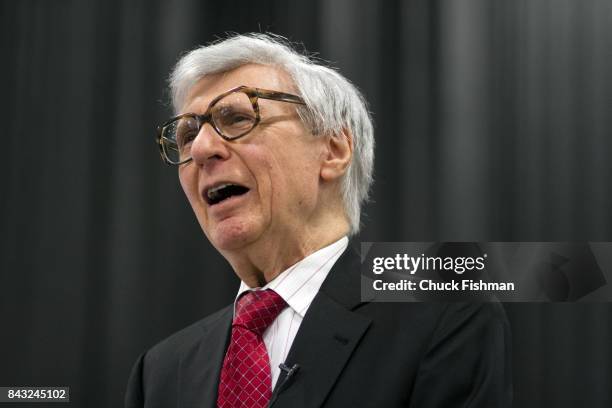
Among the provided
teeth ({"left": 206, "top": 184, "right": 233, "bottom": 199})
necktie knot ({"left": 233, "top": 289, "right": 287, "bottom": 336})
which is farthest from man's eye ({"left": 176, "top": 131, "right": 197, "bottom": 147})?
necktie knot ({"left": 233, "top": 289, "right": 287, "bottom": 336})

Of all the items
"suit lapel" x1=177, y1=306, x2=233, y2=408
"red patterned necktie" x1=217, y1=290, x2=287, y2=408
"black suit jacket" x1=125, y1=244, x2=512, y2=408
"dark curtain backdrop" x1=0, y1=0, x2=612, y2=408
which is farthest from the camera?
"dark curtain backdrop" x1=0, y1=0, x2=612, y2=408

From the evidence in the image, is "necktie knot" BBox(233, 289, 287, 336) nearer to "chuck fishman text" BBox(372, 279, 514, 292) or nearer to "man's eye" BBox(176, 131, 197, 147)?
"chuck fishman text" BBox(372, 279, 514, 292)

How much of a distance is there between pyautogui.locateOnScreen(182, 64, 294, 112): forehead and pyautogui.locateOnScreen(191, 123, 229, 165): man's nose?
0.24 ft

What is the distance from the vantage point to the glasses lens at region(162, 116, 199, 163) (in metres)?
1.47

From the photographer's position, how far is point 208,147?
1375mm

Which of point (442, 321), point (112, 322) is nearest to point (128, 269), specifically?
point (112, 322)

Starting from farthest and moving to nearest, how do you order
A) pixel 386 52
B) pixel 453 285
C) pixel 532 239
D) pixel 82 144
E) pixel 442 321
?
pixel 82 144, pixel 386 52, pixel 532 239, pixel 453 285, pixel 442 321

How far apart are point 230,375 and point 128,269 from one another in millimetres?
686

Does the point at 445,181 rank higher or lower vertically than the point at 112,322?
higher

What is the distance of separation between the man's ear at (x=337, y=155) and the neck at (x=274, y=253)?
110 mm

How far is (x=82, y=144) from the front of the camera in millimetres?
1934

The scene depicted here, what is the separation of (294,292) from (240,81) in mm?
441

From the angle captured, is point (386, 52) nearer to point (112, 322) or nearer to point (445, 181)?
point (445, 181)

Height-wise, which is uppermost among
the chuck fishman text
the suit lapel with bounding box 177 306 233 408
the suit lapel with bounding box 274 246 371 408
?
the chuck fishman text
